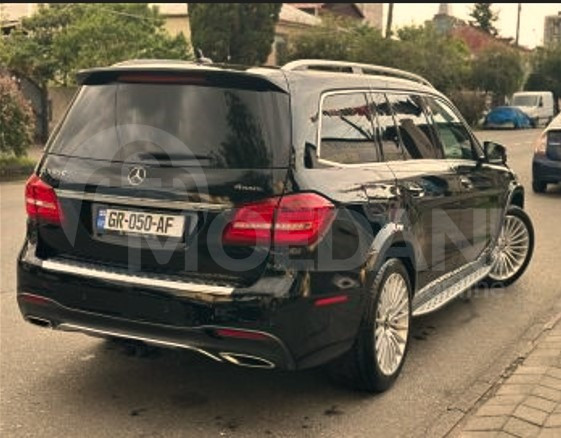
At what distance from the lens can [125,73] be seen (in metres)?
4.29

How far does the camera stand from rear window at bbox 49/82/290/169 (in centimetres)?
396

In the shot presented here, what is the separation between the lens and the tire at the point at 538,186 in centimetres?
1361

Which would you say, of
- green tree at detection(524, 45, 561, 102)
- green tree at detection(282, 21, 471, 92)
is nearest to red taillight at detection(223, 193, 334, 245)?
green tree at detection(282, 21, 471, 92)

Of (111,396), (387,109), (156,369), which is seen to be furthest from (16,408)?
(387,109)

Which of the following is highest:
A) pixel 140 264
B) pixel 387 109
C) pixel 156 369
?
pixel 387 109

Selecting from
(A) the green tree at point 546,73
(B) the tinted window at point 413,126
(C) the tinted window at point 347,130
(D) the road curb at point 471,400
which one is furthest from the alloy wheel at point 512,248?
(A) the green tree at point 546,73

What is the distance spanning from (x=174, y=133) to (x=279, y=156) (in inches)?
21.2

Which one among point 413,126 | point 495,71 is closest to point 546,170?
point 413,126

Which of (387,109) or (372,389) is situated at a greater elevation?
(387,109)

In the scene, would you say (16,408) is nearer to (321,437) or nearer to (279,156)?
(321,437)

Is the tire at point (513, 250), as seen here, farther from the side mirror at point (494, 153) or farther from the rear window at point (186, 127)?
the rear window at point (186, 127)

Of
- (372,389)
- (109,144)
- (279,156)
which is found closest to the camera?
(279,156)

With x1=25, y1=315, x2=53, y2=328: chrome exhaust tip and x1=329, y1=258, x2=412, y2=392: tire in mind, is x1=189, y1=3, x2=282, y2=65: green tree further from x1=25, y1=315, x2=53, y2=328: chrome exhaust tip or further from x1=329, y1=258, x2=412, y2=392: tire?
x1=25, y1=315, x2=53, y2=328: chrome exhaust tip

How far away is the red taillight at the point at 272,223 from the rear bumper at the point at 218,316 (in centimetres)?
18
